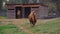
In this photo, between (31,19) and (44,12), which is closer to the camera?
(31,19)

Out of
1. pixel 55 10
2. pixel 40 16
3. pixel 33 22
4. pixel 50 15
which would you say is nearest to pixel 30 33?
pixel 33 22

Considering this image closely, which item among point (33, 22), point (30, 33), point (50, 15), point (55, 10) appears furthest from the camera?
point (55, 10)

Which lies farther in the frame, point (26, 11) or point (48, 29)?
point (26, 11)

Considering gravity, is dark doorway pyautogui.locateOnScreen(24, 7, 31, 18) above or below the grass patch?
below

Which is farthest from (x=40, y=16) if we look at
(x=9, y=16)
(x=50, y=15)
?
(x=9, y=16)

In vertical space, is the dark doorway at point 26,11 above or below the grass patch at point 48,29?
below

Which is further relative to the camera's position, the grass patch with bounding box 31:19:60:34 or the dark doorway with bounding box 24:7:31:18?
the dark doorway with bounding box 24:7:31:18

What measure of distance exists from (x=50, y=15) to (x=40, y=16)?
263cm

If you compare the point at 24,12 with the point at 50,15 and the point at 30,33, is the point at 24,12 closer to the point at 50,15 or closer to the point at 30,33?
the point at 50,15

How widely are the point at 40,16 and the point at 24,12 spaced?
359 centimetres

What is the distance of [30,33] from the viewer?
44.0 feet

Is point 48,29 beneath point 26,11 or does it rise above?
above

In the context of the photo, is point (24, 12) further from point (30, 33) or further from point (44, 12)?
point (30, 33)

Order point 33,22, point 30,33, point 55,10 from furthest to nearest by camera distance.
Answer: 1. point 55,10
2. point 33,22
3. point 30,33
